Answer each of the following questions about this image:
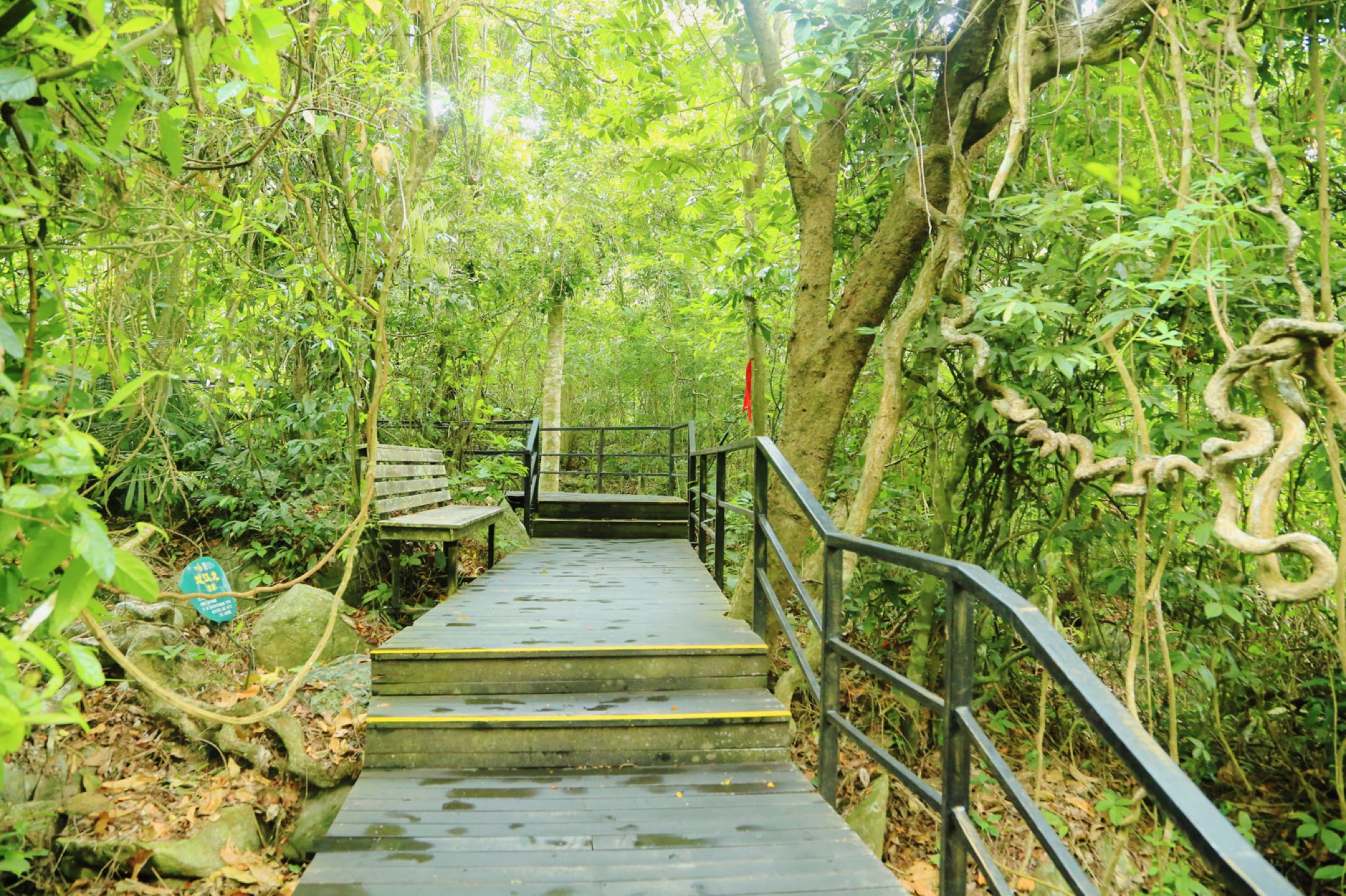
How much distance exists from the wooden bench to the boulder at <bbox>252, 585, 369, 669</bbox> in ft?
1.18

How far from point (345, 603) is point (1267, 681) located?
18.1 ft

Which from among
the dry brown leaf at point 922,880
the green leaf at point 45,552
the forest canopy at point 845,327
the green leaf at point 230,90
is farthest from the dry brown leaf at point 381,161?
the dry brown leaf at point 922,880

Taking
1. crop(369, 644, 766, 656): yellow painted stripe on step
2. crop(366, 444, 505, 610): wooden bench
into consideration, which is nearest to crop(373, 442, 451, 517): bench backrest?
crop(366, 444, 505, 610): wooden bench

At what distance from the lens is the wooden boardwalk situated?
1904 millimetres

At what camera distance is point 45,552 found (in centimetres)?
101

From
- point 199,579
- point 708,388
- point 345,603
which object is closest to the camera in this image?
point 199,579

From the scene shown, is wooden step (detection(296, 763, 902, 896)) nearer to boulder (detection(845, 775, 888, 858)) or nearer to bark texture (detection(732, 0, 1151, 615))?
boulder (detection(845, 775, 888, 858))

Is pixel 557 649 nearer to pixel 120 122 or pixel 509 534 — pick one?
pixel 120 122

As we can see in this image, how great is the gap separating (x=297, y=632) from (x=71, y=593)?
381 cm

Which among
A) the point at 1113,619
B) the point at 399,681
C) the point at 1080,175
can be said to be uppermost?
the point at 1080,175

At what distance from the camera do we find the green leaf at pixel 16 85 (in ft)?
3.66

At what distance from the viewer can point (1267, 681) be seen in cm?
375

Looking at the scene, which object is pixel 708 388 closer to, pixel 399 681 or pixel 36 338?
pixel 399 681

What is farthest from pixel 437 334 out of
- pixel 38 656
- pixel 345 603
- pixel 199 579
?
pixel 38 656
